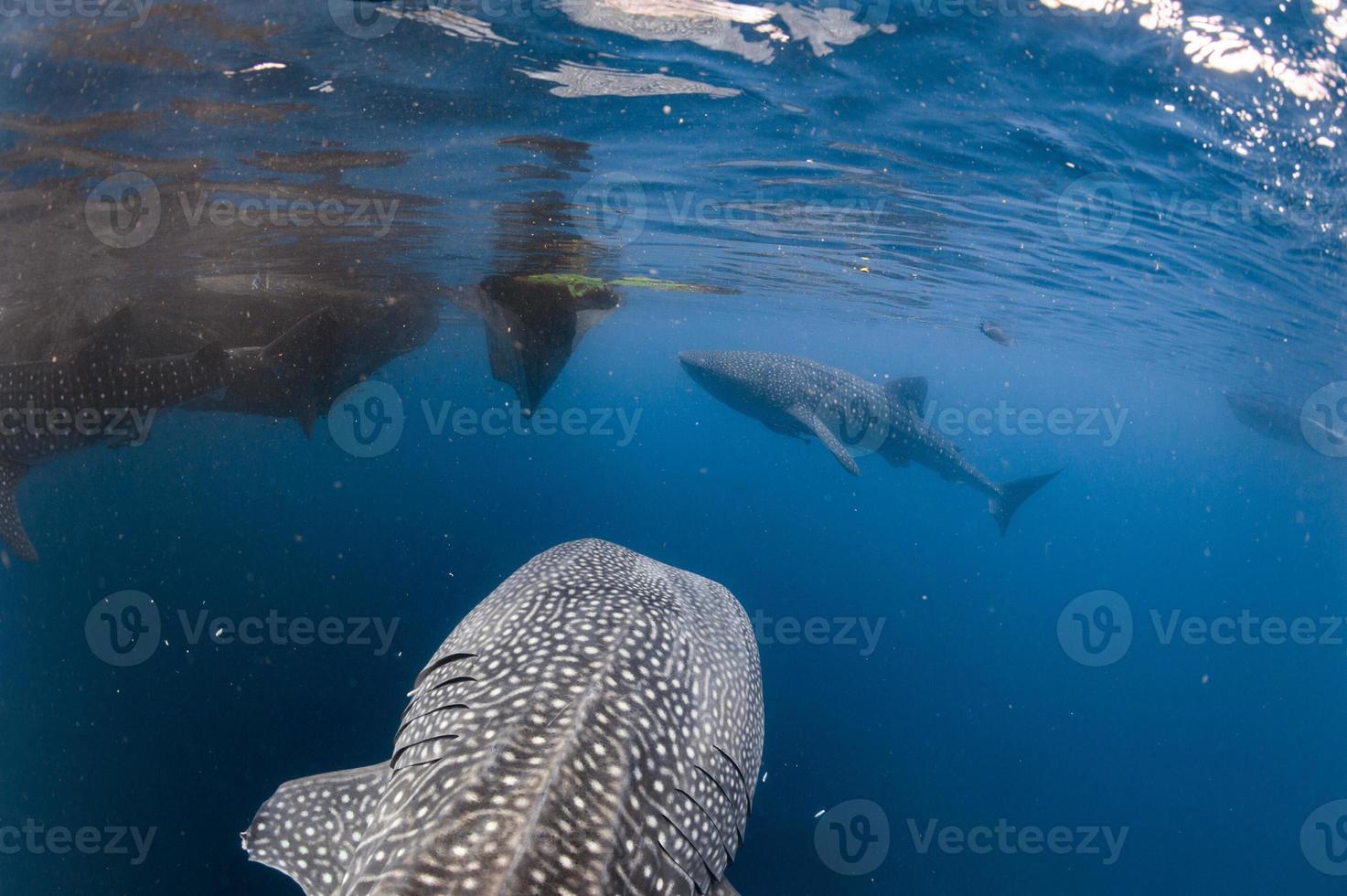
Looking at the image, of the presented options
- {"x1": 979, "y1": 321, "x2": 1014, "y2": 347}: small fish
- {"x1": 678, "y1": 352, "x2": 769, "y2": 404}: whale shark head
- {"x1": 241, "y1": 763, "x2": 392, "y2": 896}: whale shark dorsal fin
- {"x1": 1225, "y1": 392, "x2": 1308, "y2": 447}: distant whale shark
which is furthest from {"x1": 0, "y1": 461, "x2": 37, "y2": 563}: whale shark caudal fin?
{"x1": 1225, "y1": 392, "x2": 1308, "y2": 447}: distant whale shark

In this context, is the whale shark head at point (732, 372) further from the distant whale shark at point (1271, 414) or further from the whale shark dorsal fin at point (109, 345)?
the distant whale shark at point (1271, 414)

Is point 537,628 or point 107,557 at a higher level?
point 537,628

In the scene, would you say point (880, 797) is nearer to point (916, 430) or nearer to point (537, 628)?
point (916, 430)

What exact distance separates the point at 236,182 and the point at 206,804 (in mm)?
8845

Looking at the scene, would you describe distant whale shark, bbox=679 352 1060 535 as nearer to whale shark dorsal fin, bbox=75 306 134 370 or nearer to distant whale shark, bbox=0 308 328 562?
distant whale shark, bbox=0 308 328 562

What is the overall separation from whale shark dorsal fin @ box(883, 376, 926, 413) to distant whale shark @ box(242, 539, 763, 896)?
35.5 ft

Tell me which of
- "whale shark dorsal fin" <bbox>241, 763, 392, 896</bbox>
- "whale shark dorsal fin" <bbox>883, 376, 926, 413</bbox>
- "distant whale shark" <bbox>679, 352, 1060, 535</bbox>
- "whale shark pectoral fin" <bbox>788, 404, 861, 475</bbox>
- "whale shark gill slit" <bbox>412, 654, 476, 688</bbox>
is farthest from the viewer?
"whale shark dorsal fin" <bbox>883, 376, 926, 413</bbox>

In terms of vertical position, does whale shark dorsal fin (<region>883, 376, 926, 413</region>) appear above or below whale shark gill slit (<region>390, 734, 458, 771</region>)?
below

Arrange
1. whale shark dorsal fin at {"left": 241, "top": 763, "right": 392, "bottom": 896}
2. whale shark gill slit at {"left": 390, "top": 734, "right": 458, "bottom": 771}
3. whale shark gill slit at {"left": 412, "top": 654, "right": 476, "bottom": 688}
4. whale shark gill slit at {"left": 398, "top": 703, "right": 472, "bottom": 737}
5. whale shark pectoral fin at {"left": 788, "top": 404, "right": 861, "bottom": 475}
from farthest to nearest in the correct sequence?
whale shark pectoral fin at {"left": 788, "top": 404, "right": 861, "bottom": 475}, whale shark gill slit at {"left": 412, "top": 654, "right": 476, "bottom": 688}, whale shark dorsal fin at {"left": 241, "top": 763, "right": 392, "bottom": 896}, whale shark gill slit at {"left": 398, "top": 703, "right": 472, "bottom": 737}, whale shark gill slit at {"left": 390, "top": 734, "right": 458, "bottom": 771}

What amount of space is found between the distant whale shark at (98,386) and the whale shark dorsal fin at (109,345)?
0.05ft

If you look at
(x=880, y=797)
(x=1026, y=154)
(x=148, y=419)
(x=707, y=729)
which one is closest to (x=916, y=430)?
(x=1026, y=154)

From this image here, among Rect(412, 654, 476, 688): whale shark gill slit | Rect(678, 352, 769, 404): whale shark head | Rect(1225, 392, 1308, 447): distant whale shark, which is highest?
Rect(412, 654, 476, 688): whale shark gill slit

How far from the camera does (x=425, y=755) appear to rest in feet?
10.3

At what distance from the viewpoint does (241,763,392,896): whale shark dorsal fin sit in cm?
356
